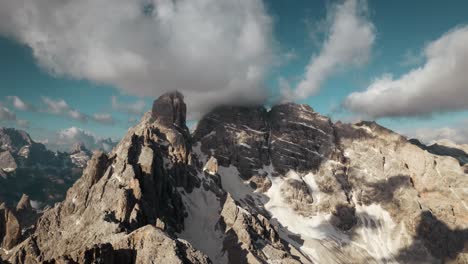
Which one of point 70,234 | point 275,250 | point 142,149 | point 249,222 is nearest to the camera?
point 70,234

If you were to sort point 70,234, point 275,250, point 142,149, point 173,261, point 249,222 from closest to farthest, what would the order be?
1. point 173,261
2. point 70,234
3. point 275,250
4. point 249,222
5. point 142,149

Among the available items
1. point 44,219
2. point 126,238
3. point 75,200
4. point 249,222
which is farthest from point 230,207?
point 126,238

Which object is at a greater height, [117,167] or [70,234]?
[117,167]

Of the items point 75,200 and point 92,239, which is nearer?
point 92,239

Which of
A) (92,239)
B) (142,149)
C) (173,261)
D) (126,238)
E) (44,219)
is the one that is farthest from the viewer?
(142,149)

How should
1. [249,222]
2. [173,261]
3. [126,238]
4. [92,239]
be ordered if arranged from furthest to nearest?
[249,222], [92,239], [126,238], [173,261]

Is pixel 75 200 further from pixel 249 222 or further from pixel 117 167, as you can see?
pixel 249 222

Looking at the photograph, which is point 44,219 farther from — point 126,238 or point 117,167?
point 126,238

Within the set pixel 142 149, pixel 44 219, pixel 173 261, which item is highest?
pixel 142 149

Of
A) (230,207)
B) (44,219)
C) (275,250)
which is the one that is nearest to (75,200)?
(44,219)
